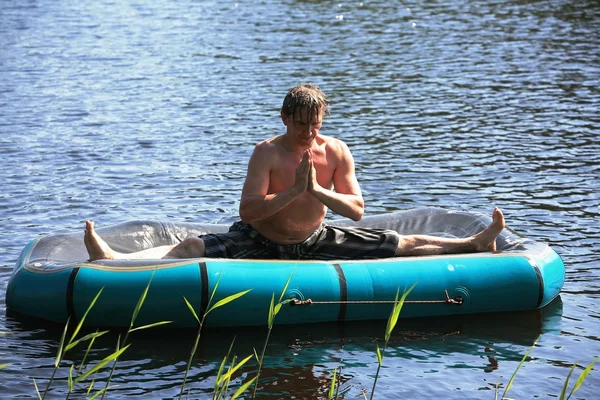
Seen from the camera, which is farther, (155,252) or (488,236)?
(488,236)

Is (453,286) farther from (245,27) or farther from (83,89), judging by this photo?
(245,27)

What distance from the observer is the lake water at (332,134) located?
20.2 ft

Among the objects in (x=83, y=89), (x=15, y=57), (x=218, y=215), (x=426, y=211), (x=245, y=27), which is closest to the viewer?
(x=426, y=211)

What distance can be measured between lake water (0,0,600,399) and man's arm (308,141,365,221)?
72cm

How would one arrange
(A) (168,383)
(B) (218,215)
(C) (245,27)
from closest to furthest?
(A) (168,383)
(B) (218,215)
(C) (245,27)

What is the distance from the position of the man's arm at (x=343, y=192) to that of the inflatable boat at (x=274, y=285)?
329 mm

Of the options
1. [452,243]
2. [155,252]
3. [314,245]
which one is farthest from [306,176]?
[452,243]

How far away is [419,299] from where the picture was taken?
21.7ft

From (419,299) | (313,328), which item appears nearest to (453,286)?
(419,299)

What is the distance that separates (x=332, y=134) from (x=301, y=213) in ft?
19.0

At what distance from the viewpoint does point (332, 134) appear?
12414 mm

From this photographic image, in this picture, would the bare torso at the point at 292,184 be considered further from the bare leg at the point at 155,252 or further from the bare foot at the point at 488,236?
the bare foot at the point at 488,236

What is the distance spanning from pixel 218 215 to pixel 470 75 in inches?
299

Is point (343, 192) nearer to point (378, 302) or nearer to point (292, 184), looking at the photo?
point (292, 184)
